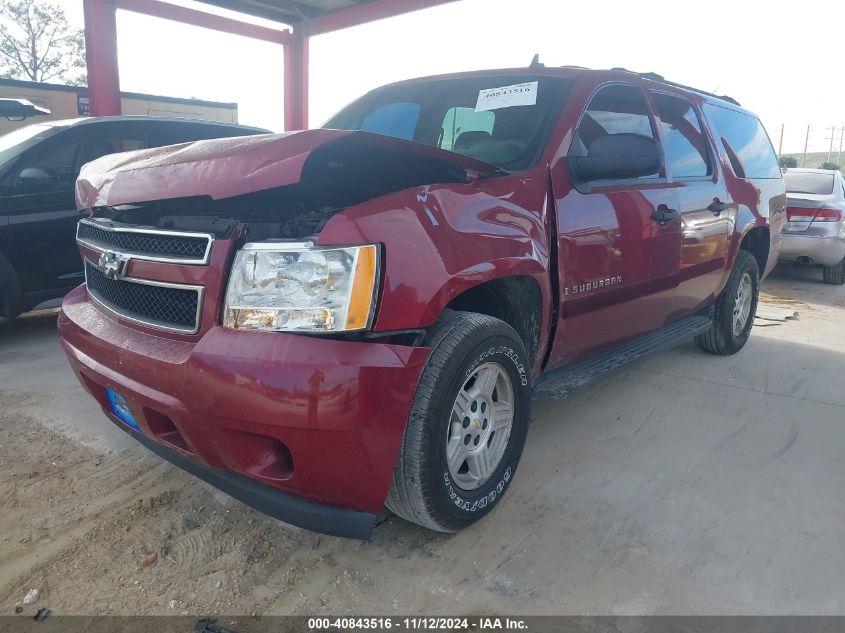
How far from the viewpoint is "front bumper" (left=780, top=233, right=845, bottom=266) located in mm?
8156

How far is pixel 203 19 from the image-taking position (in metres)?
9.32

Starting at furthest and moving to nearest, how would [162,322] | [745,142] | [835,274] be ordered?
[835,274]
[745,142]
[162,322]

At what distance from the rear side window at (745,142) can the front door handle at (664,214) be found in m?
1.28

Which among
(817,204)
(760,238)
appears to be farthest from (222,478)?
(817,204)

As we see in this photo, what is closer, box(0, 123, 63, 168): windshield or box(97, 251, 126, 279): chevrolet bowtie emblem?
box(97, 251, 126, 279): chevrolet bowtie emblem

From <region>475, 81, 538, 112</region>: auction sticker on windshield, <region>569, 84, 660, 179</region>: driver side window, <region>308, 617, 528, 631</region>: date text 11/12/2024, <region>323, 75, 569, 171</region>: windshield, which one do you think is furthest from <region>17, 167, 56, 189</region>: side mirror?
<region>308, 617, 528, 631</region>: date text 11/12/2024

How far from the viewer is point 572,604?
202 cm

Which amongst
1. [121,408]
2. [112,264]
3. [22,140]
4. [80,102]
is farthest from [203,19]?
[121,408]

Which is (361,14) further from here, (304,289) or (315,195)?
(304,289)

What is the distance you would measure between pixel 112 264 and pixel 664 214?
8.81 ft

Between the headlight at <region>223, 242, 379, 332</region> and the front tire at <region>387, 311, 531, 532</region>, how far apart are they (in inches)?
13.7

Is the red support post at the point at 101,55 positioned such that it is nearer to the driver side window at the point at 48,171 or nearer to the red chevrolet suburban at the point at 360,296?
the driver side window at the point at 48,171

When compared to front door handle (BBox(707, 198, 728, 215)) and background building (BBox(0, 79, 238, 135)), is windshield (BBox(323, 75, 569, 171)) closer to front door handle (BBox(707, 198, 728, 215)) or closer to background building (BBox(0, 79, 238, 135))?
front door handle (BBox(707, 198, 728, 215))

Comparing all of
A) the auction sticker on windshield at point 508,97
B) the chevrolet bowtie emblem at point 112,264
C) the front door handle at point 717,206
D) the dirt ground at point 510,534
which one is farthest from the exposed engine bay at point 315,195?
the front door handle at point 717,206
